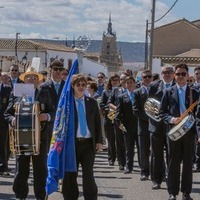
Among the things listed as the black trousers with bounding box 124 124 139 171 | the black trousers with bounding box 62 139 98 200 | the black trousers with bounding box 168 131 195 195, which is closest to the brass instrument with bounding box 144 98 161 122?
the black trousers with bounding box 168 131 195 195

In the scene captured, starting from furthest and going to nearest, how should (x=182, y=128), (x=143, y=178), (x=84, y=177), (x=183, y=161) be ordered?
(x=143, y=178) < (x=183, y=161) < (x=182, y=128) < (x=84, y=177)

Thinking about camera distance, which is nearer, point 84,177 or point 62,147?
point 62,147

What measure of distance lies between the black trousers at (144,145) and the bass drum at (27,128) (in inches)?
147

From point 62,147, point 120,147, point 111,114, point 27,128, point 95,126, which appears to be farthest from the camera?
point 111,114

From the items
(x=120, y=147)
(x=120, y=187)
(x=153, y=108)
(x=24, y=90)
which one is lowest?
(x=120, y=187)

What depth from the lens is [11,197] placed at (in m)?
10.1

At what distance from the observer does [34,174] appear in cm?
928

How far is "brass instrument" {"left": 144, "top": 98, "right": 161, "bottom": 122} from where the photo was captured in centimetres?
1093

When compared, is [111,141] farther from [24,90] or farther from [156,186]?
[24,90]

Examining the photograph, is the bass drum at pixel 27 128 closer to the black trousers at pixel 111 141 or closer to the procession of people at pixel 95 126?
the procession of people at pixel 95 126

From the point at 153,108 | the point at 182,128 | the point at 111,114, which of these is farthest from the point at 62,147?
the point at 111,114

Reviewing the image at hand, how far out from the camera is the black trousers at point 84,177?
8.30m

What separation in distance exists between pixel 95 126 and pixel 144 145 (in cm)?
408

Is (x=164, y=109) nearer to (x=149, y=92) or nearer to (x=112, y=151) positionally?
(x=149, y=92)
